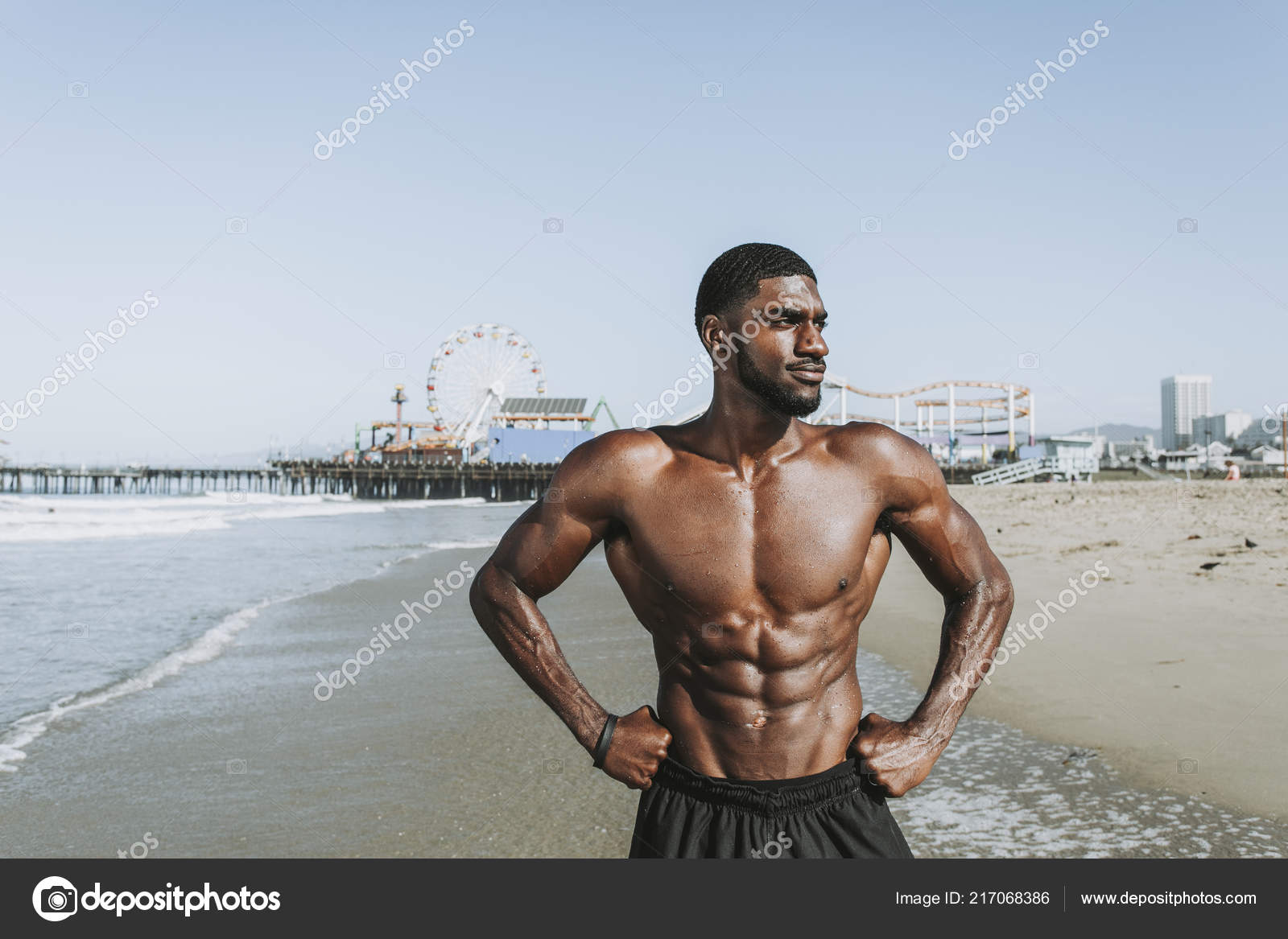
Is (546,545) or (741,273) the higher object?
(741,273)

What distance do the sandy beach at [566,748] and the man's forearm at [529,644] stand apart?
6.42ft

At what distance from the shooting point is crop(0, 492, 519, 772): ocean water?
24.9 feet

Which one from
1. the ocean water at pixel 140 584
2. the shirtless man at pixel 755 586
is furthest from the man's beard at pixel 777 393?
the ocean water at pixel 140 584

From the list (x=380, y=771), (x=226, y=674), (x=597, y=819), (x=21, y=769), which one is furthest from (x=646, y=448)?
(x=226, y=674)

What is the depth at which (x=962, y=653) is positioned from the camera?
7.25 feet

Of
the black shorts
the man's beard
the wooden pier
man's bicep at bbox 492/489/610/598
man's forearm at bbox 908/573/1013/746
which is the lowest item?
the black shorts

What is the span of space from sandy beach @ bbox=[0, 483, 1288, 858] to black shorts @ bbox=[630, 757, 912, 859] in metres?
1.86

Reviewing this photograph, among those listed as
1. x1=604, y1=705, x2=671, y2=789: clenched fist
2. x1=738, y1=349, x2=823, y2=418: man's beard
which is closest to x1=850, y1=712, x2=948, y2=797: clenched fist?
x1=604, y1=705, x2=671, y2=789: clenched fist

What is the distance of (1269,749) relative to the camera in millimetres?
4680

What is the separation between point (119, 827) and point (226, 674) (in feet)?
11.8

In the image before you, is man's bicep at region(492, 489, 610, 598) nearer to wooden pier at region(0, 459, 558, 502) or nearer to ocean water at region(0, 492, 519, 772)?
ocean water at region(0, 492, 519, 772)

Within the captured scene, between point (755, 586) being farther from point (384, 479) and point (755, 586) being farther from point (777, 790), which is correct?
point (384, 479)

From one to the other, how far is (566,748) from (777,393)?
377cm
